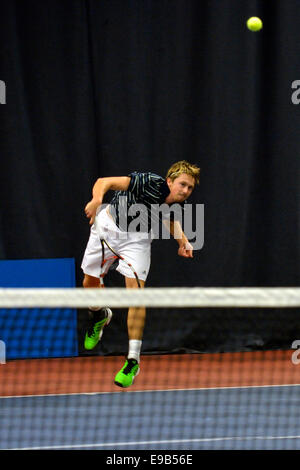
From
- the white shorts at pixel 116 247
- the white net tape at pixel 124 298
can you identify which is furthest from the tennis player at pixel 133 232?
the white net tape at pixel 124 298

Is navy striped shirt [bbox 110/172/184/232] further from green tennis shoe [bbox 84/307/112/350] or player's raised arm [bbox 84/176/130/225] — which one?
green tennis shoe [bbox 84/307/112/350]

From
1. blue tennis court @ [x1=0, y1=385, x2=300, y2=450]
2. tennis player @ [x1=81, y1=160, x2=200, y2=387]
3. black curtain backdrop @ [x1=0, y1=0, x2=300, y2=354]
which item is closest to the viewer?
blue tennis court @ [x1=0, y1=385, x2=300, y2=450]

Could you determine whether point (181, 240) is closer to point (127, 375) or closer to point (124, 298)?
point (127, 375)

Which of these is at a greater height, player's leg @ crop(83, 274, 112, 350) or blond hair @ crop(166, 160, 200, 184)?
blond hair @ crop(166, 160, 200, 184)

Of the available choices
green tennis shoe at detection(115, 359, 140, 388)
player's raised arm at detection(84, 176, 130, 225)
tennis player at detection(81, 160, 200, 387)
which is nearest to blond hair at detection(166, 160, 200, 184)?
tennis player at detection(81, 160, 200, 387)

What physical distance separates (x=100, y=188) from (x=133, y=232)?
677 millimetres

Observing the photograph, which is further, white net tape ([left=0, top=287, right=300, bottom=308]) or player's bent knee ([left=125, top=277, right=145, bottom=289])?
A: player's bent knee ([left=125, top=277, right=145, bottom=289])

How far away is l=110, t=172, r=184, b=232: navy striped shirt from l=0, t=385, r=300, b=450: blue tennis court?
1013 millimetres

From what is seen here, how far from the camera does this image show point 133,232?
A: 5.04 meters

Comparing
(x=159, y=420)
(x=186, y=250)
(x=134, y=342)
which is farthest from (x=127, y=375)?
(x=186, y=250)

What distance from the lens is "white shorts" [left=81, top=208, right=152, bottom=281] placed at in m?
4.97

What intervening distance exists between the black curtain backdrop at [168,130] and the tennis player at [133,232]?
69.8 inches
